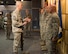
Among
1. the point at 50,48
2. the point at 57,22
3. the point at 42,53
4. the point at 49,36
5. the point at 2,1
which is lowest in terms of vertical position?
the point at 42,53

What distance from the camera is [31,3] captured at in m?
15.9

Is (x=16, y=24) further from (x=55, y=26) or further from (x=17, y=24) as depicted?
(x=55, y=26)

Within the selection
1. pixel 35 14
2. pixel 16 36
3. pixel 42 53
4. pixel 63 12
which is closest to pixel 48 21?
pixel 63 12

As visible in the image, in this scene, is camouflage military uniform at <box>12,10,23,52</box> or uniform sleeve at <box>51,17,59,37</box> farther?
camouflage military uniform at <box>12,10,23,52</box>

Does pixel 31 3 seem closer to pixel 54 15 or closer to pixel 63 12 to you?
pixel 63 12

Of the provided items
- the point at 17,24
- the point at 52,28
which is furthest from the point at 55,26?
the point at 17,24

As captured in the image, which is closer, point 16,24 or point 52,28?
point 52,28

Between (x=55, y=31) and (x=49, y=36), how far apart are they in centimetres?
21

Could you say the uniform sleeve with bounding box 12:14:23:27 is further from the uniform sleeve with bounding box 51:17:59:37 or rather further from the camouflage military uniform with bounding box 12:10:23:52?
the uniform sleeve with bounding box 51:17:59:37

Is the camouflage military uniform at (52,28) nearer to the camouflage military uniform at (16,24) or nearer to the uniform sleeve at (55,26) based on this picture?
the uniform sleeve at (55,26)

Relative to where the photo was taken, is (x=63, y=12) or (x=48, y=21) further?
(x=63, y=12)

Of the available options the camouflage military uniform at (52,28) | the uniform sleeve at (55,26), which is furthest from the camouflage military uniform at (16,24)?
the uniform sleeve at (55,26)

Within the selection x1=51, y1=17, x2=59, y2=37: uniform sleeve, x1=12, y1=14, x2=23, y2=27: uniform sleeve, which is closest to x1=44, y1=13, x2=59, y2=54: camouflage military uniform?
x1=51, y1=17, x2=59, y2=37: uniform sleeve

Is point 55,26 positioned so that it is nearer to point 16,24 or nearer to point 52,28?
point 52,28
